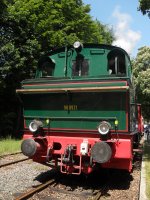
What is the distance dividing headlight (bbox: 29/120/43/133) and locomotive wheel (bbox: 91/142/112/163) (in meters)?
1.59

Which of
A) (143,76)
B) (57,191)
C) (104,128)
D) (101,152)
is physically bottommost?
(57,191)

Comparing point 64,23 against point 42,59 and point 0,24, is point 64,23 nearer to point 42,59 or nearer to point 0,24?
point 0,24

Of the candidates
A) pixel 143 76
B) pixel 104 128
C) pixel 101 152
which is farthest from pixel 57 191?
pixel 143 76

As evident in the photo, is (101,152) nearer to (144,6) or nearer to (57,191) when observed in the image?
(57,191)

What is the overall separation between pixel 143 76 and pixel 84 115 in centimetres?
2026

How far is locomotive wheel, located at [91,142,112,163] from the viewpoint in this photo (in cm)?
809

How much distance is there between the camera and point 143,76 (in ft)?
92.8

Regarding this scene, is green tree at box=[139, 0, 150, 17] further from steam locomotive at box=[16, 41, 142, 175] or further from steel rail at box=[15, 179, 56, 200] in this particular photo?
steel rail at box=[15, 179, 56, 200]

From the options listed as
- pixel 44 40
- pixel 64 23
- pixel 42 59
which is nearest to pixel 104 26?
pixel 64 23

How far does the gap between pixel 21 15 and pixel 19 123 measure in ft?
25.0

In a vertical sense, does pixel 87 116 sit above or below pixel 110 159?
above

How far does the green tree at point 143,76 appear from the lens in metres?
27.9

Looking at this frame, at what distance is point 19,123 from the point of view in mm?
26672

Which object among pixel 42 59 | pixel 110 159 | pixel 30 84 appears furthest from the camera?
pixel 42 59
